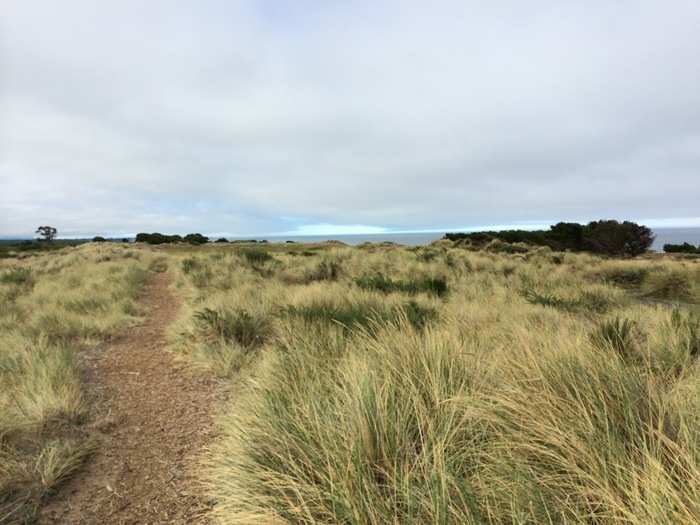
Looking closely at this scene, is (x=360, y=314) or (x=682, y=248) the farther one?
(x=682, y=248)

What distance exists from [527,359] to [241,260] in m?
15.8

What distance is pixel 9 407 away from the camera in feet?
11.4

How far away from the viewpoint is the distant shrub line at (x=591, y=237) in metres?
28.3

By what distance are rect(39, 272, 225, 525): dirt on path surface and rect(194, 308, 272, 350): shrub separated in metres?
0.75

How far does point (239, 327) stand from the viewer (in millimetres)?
5969

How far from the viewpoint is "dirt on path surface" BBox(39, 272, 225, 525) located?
7.97 ft

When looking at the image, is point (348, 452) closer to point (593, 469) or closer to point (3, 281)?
point (593, 469)

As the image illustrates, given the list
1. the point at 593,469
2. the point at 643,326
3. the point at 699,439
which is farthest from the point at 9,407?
the point at 643,326

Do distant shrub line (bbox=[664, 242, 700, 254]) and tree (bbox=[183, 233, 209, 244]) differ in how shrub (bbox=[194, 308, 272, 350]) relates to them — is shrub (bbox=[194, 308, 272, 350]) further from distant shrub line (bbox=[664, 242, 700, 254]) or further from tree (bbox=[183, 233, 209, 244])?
tree (bbox=[183, 233, 209, 244])

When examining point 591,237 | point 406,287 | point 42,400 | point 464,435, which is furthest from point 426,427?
point 591,237

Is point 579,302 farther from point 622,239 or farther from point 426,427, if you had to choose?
point 622,239

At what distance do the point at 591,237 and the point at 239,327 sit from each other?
35.1 m

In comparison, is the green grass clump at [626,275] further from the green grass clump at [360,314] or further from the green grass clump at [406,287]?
the green grass clump at [360,314]

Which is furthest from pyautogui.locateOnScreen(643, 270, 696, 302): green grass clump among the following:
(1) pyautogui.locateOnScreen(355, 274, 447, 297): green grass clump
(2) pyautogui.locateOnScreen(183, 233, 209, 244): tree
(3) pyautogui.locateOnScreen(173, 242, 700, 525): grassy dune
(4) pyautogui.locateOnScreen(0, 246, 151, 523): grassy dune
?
(2) pyautogui.locateOnScreen(183, 233, 209, 244): tree
